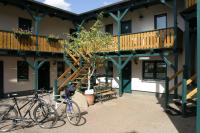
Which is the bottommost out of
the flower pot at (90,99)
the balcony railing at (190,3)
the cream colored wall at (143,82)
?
the flower pot at (90,99)

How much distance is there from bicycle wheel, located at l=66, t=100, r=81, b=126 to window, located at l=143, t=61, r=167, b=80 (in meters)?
9.12

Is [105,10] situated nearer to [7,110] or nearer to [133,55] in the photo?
[133,55]

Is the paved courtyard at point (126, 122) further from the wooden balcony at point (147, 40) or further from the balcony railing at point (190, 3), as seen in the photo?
the balcony railing at point (190, 3)

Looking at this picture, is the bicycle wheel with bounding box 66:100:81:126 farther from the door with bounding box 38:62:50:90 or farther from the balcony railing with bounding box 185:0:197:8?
the door with bounding box 38:62:50:90

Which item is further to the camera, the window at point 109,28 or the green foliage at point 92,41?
the window at point 109,28

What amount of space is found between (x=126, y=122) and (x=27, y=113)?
12.3 feet

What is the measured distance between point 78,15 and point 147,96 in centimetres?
901

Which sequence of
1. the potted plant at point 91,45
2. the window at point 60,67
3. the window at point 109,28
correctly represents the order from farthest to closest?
the window at point 60,67 < the window at point 109,28 < the potted plant at point 91,45

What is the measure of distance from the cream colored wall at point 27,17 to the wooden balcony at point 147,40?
595 centimetres

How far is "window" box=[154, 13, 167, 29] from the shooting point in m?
15.9

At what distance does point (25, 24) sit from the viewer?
1734cm

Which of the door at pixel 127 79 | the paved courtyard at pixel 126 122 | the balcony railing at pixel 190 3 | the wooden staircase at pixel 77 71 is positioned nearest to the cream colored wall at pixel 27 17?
the wooden staircase at pixel 77 71

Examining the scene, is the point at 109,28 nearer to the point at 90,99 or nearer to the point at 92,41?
the point at 92,41

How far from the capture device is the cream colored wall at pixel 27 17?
51.8ft
